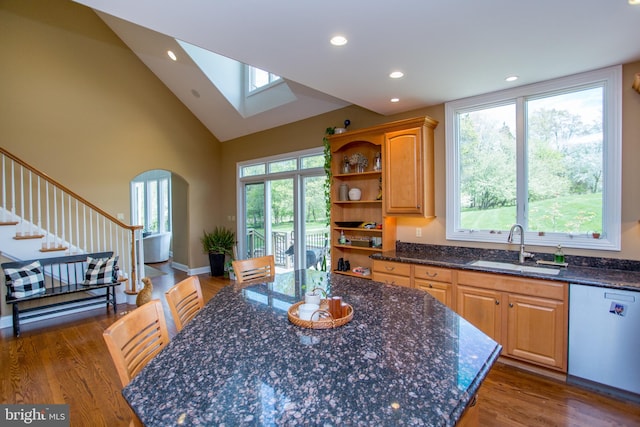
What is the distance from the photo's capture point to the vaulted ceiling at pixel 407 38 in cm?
196

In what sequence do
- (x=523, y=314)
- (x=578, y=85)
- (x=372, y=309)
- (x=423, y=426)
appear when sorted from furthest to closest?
(x=578, y=85), (x=523, y=314), (x=372, y=309), (x=423, y=426)

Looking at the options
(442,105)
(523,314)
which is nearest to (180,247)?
(442,105)

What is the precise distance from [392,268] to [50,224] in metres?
5.12

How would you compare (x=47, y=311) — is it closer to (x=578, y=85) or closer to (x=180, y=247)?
(x=180, y=247)

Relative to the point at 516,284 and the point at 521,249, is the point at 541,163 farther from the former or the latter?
the point at 516,284

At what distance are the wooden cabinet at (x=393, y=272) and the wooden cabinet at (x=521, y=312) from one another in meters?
0.58

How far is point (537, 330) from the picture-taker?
266 centimetres

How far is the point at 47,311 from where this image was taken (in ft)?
14.2

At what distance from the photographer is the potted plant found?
6691mm

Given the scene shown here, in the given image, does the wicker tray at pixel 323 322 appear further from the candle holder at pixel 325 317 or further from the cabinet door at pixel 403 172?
the cabinet door at pixel 403 172

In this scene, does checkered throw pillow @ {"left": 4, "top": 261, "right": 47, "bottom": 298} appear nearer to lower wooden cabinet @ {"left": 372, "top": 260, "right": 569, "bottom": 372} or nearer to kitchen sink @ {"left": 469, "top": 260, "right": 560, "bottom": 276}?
lower wooden cabinet @ {"left": 372, "top": 260, "right": 569, "bottom": 372}

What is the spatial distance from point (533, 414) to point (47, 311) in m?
5.62

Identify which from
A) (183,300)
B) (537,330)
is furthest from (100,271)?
(537,330)

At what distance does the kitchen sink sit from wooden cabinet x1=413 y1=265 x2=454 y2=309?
0.98ft
